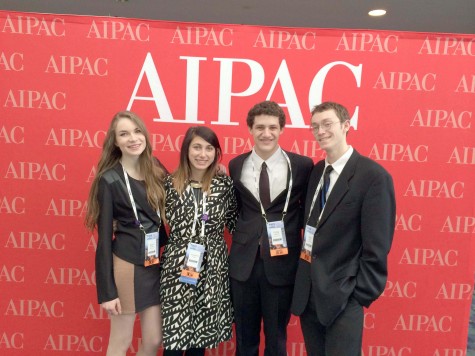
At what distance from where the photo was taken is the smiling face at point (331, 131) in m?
1.76

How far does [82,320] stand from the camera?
2672 millimetres

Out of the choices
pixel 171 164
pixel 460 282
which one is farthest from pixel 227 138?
pixel 460 282

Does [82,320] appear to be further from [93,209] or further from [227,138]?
[227,138]

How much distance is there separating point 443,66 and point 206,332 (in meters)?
2.12

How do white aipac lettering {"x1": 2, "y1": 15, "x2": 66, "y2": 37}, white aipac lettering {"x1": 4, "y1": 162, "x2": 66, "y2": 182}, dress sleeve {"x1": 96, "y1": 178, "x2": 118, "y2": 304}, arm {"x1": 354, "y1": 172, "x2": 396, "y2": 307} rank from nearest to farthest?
arm {"x1": 354, "y1": 172, "x2": 396, "y2": 307}, dress sleeve {"x1": 96, "y1": 178, "x2": 118, "y2": 304}, white aipac lettering {"x1": 2, "y1": 15, "x2": 66, "y2": 37}, white aipac lettering {"x1": 4, "y1": 162, "x2": 66, "y2": 182}

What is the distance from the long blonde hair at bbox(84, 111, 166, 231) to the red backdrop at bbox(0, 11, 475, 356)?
496 mm

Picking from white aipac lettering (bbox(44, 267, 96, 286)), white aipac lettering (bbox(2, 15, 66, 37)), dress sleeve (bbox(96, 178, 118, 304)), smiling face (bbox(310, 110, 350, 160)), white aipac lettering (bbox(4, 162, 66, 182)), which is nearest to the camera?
smiling face (bbox(310, 110, 350, 160))

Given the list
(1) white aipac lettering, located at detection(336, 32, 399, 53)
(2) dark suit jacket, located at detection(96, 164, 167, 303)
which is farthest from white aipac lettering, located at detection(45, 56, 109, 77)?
(1) white aipac lettering, located at detection(336, 32, 399, 53)

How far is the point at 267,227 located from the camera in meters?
2.02

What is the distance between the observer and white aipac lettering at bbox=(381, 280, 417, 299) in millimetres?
2639

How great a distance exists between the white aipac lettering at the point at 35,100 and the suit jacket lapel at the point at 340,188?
5.68ft

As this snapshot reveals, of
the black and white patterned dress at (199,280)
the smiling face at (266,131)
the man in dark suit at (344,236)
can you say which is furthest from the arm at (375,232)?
the black and white patterned dress at (199,280)

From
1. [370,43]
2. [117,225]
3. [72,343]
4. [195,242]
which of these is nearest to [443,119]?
[370,43]

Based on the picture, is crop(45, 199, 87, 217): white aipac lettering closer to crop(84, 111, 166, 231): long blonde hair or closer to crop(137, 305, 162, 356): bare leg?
crop(84, 111, 166, 231): long blonde hair
